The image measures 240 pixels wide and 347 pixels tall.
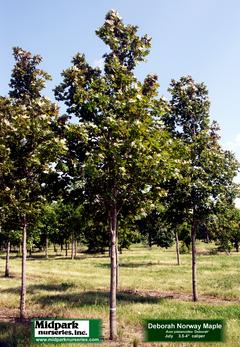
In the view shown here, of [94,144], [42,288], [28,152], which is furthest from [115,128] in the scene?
[42,288]

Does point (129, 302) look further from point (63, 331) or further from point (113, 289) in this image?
point (63, 331)

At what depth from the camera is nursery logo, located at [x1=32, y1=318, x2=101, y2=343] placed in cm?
1366

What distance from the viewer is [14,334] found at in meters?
15.2

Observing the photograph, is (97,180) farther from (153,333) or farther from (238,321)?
(238,321)

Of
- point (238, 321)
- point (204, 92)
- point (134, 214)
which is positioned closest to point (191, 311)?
point (238, 321)

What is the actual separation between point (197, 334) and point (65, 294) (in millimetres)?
14567

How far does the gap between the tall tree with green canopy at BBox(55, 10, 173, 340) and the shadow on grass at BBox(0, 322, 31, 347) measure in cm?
341

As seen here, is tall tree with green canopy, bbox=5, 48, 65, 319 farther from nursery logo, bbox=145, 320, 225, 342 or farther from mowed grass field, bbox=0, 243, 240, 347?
nursery logo, bbox=145, 320, 225, 342

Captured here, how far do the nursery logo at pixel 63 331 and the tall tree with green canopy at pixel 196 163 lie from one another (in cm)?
1073

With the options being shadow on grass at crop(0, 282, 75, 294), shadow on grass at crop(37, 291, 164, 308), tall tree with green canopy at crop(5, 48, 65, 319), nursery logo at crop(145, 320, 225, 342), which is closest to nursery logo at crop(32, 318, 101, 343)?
nursery logo at crop(145, 320, 225, 342)

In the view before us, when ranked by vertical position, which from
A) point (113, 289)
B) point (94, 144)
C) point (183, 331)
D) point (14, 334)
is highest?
point (94, 144)

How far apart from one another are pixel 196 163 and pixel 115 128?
985cm

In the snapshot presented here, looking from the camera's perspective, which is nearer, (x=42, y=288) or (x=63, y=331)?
(x=63, y=331)

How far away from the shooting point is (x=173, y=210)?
2545 centimetres
